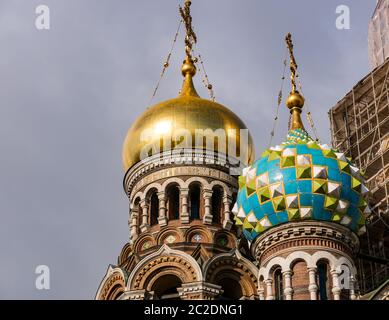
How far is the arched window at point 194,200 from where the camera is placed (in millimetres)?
23062

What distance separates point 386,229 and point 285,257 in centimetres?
376

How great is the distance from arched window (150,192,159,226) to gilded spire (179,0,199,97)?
2.68m

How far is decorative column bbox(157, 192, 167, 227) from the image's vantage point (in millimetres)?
22656

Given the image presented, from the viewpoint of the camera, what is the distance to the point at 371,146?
23016 mm

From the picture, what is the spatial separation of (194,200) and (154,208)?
2.90 feet

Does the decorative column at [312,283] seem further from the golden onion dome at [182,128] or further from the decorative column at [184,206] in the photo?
the golden onion dome at [182,128]

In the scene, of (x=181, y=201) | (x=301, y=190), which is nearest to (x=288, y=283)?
(x=301, y=190)

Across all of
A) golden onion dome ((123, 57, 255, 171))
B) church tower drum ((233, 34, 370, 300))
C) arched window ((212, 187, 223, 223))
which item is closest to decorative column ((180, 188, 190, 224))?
arched window ((212, 187, 223, 223))

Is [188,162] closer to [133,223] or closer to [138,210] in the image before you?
[138,210]

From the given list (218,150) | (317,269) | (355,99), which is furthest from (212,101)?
(317,269)

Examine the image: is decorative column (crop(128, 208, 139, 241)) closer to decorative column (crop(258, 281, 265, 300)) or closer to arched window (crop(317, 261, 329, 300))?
decorative column (crop(258, 281, 265, 300))

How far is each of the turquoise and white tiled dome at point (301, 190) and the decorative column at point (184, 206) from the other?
2617 millimetres
